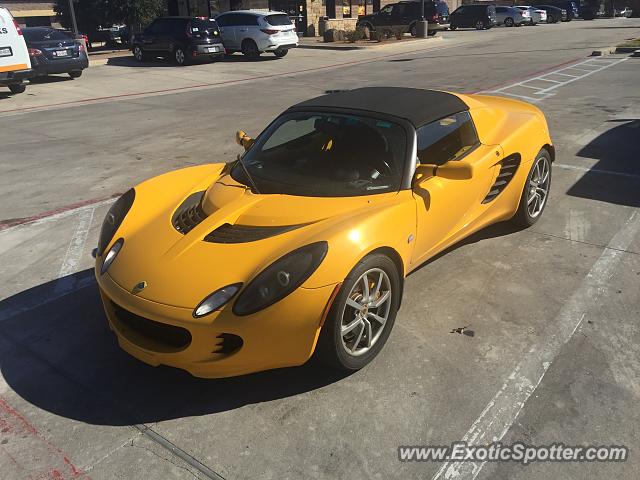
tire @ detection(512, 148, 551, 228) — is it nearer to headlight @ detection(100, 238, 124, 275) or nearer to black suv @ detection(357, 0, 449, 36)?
headlight @ detection(100, 238, 124, 275)

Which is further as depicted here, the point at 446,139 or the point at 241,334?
the point at 446,139

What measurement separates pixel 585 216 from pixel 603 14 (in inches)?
2467

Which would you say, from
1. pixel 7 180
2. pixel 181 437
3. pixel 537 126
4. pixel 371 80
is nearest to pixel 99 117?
pixel 7 180

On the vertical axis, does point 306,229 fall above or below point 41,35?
below

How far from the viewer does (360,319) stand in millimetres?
3055

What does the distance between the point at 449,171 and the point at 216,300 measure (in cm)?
165

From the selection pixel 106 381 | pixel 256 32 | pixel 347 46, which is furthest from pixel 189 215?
pixel 347 46

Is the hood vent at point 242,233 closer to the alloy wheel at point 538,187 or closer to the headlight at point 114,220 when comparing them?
the headlight at point 114,220

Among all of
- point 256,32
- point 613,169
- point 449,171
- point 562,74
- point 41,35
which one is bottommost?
point 613,169

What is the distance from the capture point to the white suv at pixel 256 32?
843 inches

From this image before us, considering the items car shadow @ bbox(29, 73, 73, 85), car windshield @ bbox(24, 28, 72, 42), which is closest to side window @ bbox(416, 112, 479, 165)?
car windshield @ bbox(24, 28, 72, 42)

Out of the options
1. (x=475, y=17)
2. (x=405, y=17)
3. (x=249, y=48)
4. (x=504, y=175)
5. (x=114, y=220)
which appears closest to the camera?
(x=114, y=220)

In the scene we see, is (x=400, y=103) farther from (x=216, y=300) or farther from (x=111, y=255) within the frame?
(x=111, y=255)

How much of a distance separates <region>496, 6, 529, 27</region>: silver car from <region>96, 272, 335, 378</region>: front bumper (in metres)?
43.2
